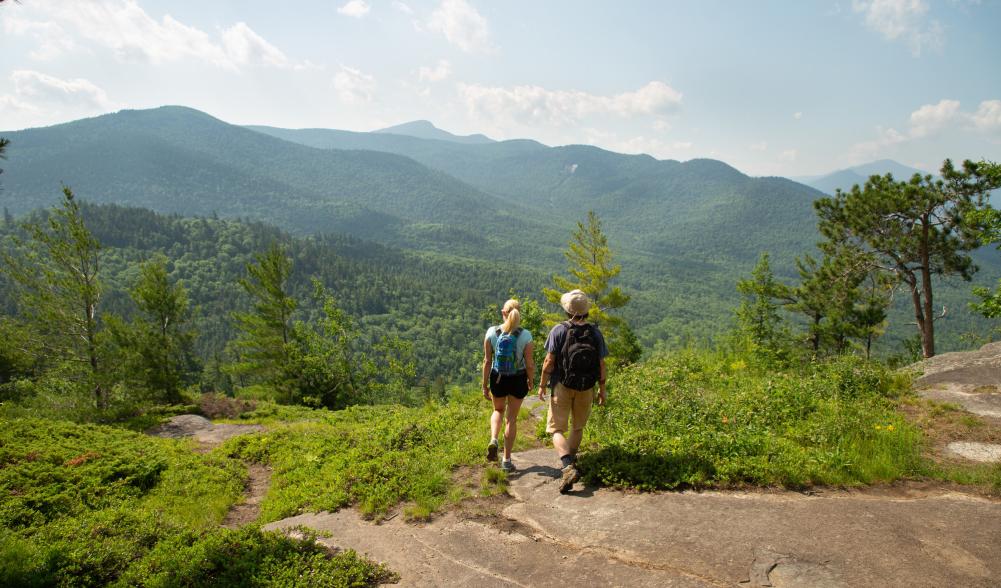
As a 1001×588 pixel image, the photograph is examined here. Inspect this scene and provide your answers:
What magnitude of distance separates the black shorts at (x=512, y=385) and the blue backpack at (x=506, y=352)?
0.26 feet

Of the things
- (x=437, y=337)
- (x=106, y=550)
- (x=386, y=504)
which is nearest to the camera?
(x=106, y=550)

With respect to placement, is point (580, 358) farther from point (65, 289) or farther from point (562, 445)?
point (65, 289)

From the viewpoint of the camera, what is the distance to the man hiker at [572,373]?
587 cm

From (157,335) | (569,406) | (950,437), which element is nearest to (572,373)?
(569,406)

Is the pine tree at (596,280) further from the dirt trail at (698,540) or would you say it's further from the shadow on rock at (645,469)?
the dirt trail at (698,540)

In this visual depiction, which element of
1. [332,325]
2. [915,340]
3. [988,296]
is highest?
[988,296]

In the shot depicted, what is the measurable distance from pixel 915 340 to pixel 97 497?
51347mm

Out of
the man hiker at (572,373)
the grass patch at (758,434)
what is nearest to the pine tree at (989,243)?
the grass patch at (758,434)

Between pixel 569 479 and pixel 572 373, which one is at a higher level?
pixel 572 373

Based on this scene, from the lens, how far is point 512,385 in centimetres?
638

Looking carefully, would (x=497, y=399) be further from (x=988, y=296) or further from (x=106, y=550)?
(x=988, y=296)

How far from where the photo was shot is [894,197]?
17391 mm

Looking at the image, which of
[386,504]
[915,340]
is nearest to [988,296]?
[386,504]

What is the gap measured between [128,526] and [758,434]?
795 centimetres
